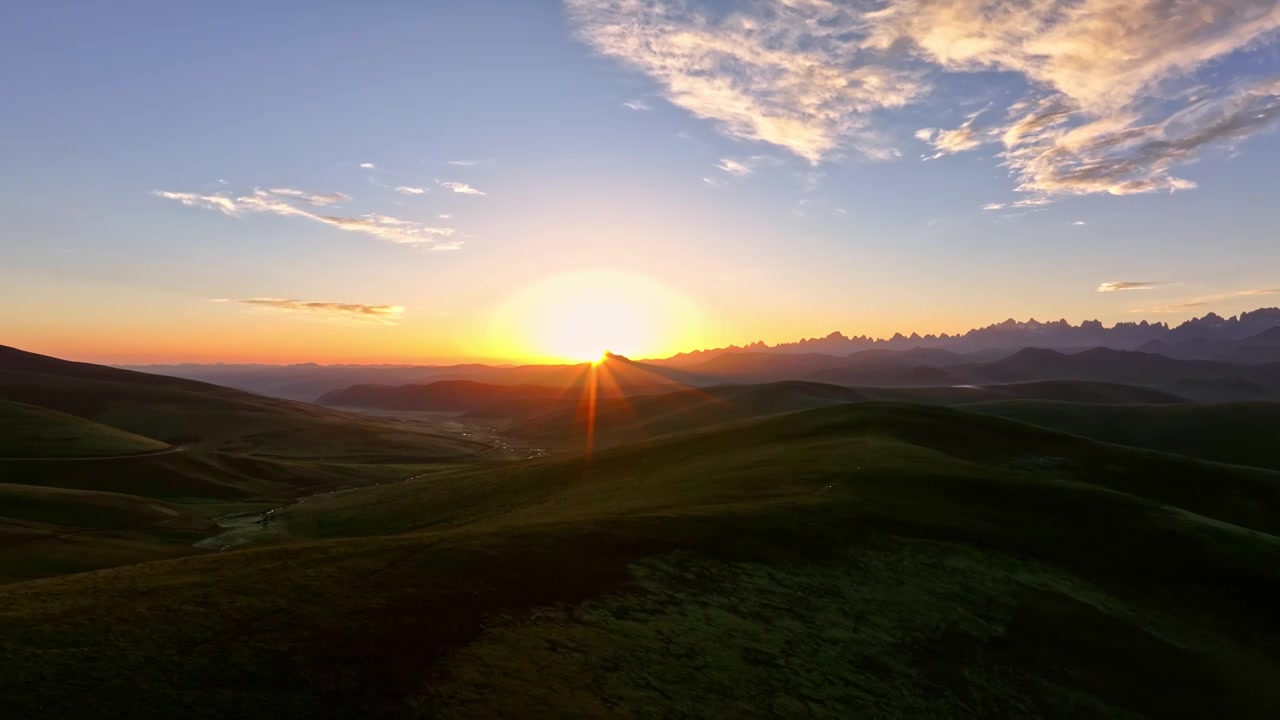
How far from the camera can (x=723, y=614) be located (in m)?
32.0

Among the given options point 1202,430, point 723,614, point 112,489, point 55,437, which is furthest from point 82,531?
point 1202,430

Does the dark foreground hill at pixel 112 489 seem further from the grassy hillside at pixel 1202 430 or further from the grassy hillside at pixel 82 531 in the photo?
the grassy hillside at pixel 1202 430

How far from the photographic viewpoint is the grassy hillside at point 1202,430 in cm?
15638

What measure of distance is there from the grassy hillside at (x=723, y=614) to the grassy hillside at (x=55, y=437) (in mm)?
132514

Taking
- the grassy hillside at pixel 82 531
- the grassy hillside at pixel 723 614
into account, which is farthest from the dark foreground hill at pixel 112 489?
the grassy hillside at pixel 723 614

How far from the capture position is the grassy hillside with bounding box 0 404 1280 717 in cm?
2073

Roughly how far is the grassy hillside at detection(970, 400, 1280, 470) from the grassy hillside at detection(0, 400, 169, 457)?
241 metres

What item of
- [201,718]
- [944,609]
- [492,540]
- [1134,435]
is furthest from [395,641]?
[1134,435]

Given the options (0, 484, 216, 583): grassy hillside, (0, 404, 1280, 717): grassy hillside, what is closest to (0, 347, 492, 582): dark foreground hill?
(0, 484, 216, 583): grassy hillside

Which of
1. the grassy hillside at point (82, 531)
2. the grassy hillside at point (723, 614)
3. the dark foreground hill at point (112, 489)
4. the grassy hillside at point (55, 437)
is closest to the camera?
the grassy hillside at point (723, 614)

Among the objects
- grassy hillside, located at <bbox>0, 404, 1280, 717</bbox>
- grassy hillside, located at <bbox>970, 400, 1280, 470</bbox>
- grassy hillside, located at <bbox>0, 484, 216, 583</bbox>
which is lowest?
grassy hillside, located at <bbox>970, 400, 1280, 470</bbox>

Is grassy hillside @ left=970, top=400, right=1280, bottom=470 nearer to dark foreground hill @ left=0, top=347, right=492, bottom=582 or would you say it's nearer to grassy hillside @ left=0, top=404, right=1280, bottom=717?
grassy hillside @ left=0, top=404, right=1280, bottom=717

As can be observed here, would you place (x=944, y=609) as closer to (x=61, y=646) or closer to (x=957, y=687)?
(x=957, y=687)

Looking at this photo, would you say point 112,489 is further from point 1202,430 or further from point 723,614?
point 1202,430
